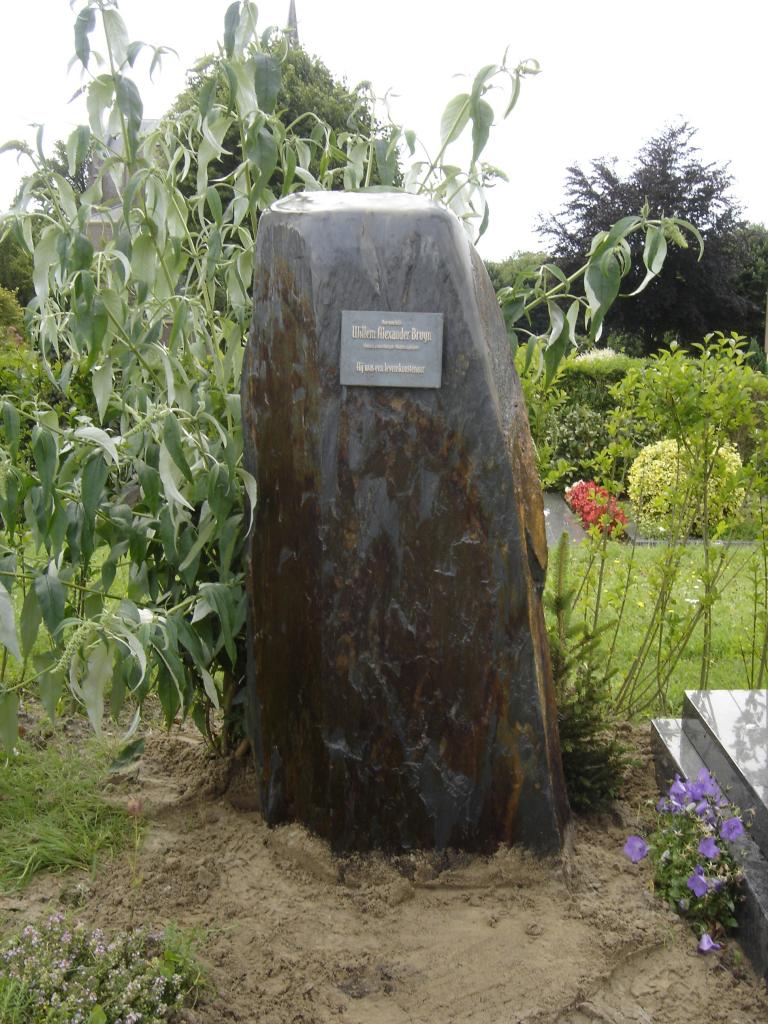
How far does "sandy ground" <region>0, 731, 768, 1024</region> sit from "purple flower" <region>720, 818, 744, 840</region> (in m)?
0.26

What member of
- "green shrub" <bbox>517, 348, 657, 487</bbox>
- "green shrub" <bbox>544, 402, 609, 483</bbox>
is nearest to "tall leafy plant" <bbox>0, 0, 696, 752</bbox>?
"green shrub" <bbox>517, 348, 657, 487</bbox>

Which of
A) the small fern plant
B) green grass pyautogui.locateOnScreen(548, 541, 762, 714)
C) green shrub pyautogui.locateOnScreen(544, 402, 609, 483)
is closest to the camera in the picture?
the small fern plant

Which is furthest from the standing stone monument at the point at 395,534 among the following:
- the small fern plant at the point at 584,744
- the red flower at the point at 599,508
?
the red flower at the point at 599,508

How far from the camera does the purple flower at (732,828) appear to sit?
2465 mm

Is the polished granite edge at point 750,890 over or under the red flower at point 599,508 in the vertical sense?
under

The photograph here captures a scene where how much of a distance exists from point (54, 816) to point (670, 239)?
2567 centimetres

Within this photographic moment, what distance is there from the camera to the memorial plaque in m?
2.34

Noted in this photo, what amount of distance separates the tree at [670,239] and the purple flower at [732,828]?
23082mm

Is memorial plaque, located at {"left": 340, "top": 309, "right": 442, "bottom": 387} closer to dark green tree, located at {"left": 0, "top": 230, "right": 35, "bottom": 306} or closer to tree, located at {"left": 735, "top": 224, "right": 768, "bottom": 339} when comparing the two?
dark green tree, located at {"left": 0, "top": 230, "right": 35, "bottom": 306}

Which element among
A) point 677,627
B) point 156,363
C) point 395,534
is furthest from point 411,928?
point 677,627

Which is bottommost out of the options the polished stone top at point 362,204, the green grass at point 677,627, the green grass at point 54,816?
the green grass at point 54,816

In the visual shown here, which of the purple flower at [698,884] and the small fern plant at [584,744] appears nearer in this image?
the purple flower at [698,884]

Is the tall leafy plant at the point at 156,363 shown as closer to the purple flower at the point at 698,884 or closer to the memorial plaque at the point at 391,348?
the memorial plaque at the point at 391,348

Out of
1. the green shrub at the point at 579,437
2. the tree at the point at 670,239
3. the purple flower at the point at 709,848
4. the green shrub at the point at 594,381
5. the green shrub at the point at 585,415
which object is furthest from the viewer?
the tree at the point at 670,239
